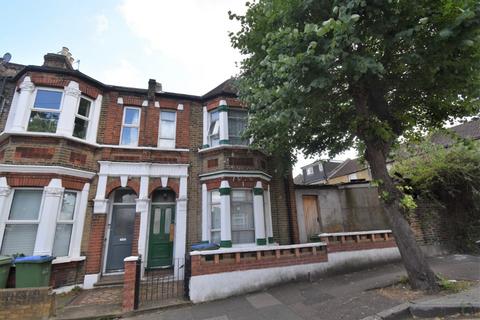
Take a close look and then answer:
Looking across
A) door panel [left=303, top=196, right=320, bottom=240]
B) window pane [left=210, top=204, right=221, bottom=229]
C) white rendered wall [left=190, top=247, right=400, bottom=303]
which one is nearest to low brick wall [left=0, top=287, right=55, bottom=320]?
white rendered wall [left=190, top=247, right=400, bottom=303]

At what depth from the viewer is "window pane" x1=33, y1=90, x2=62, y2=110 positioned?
8070 mm

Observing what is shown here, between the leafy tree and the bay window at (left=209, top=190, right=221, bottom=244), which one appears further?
the bay window at (left=209, top=190, right=221, bottom=244)

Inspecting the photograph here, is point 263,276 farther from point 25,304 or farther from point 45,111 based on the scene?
point 45,111

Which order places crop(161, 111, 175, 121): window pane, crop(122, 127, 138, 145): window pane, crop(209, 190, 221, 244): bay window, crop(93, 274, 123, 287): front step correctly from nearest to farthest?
crop(93, 274, 123, 287): front step, crop(209, 190, 221, 244): bay window, crop(122, 127, 138, 145): window pane, crop(161, 111, 175, 121): window pane

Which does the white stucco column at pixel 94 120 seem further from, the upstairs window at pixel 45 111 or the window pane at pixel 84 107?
the upstairs window at pixel 45 111

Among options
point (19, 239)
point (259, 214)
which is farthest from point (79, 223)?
point (259, 214)

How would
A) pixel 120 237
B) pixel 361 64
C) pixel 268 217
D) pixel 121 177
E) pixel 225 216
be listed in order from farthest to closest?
1. pixel 268 217
2. pixel 121 177
3. pixel 120 237
4. pixel 225 216
5. pixel 361 64

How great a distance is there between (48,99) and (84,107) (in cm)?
105

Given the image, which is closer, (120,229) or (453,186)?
(120,229)

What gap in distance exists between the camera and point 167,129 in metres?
9.73

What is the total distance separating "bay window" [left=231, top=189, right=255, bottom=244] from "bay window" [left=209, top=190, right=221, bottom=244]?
552 mm

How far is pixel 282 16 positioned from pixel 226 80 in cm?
634

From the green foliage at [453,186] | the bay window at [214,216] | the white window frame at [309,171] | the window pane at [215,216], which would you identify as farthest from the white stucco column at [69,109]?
the white window frame at [309,171]

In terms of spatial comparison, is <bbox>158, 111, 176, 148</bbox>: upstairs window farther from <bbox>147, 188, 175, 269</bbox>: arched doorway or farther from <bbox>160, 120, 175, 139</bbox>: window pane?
<bbox>147, 188, 175, 269</bbox>: arched doorway
